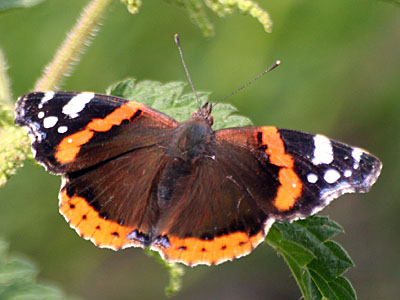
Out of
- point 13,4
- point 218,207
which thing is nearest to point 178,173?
point 218,207

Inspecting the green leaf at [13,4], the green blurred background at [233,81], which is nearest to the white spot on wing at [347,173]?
the green leaf at [13,4]

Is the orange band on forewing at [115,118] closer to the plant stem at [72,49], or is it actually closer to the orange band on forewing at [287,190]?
the plant stem at [72,49]

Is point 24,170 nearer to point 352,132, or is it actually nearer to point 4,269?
point 4,269

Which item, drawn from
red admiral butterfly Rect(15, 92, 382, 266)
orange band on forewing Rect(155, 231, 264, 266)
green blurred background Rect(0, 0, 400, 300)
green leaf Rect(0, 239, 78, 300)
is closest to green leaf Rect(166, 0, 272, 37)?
red admiral butterfly Rect(15, 92, 382, 266)

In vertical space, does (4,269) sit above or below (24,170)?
above

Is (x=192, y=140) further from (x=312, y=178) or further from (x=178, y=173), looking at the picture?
(x=312, y=178)

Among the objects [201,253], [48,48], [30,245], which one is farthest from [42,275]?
[201,253]

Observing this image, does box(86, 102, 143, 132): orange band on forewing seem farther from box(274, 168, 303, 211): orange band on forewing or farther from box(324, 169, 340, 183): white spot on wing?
box(324, 169, 340, 183): white spot on wing
